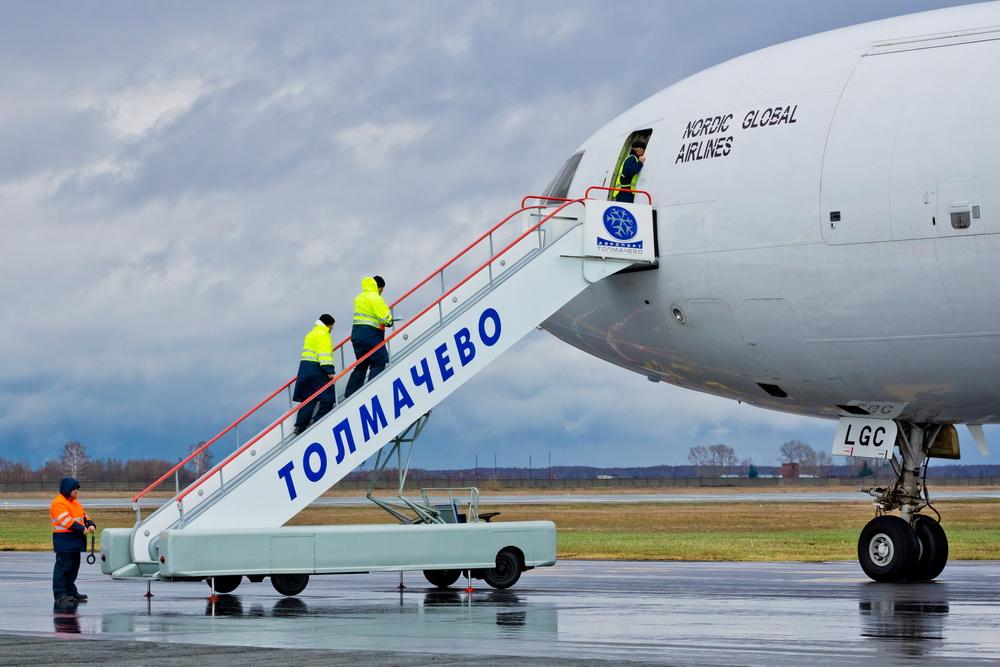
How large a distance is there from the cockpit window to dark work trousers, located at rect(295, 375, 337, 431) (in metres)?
6.28

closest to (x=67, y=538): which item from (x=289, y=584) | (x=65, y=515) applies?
(x=65, y=515)

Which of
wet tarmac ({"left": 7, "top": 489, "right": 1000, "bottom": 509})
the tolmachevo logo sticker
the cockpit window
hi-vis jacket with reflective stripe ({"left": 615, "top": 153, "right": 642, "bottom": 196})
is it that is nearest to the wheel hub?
the tolmachevo logo sticker

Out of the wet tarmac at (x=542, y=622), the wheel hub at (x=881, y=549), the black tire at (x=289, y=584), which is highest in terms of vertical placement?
the wheel hub at (x=881, y=549)

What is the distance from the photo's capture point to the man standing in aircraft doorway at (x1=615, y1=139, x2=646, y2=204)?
2453 centimetres

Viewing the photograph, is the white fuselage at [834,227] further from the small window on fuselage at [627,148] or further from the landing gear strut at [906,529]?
the landing gear strut at [906,529]

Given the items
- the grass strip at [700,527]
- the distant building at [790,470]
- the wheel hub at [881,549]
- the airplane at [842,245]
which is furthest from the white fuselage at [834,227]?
the distant building at [790,470]

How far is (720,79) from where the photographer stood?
2453cm

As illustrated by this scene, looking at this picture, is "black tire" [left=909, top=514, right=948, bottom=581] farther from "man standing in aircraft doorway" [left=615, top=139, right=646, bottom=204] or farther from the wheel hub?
"man standing in aircraft doorway" [left=615, top=139, right=646, bottom=204]

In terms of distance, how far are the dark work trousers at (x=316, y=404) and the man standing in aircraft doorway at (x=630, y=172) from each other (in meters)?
5.87

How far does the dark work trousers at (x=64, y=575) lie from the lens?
72.3 feet

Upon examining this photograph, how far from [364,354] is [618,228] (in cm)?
461

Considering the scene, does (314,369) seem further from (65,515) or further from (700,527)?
(700,527)

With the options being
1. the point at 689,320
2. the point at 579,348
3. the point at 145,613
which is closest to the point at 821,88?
the point at 689,320

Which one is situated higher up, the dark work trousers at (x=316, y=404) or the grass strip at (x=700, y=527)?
the dark work trousers at (x=316, y=404)
